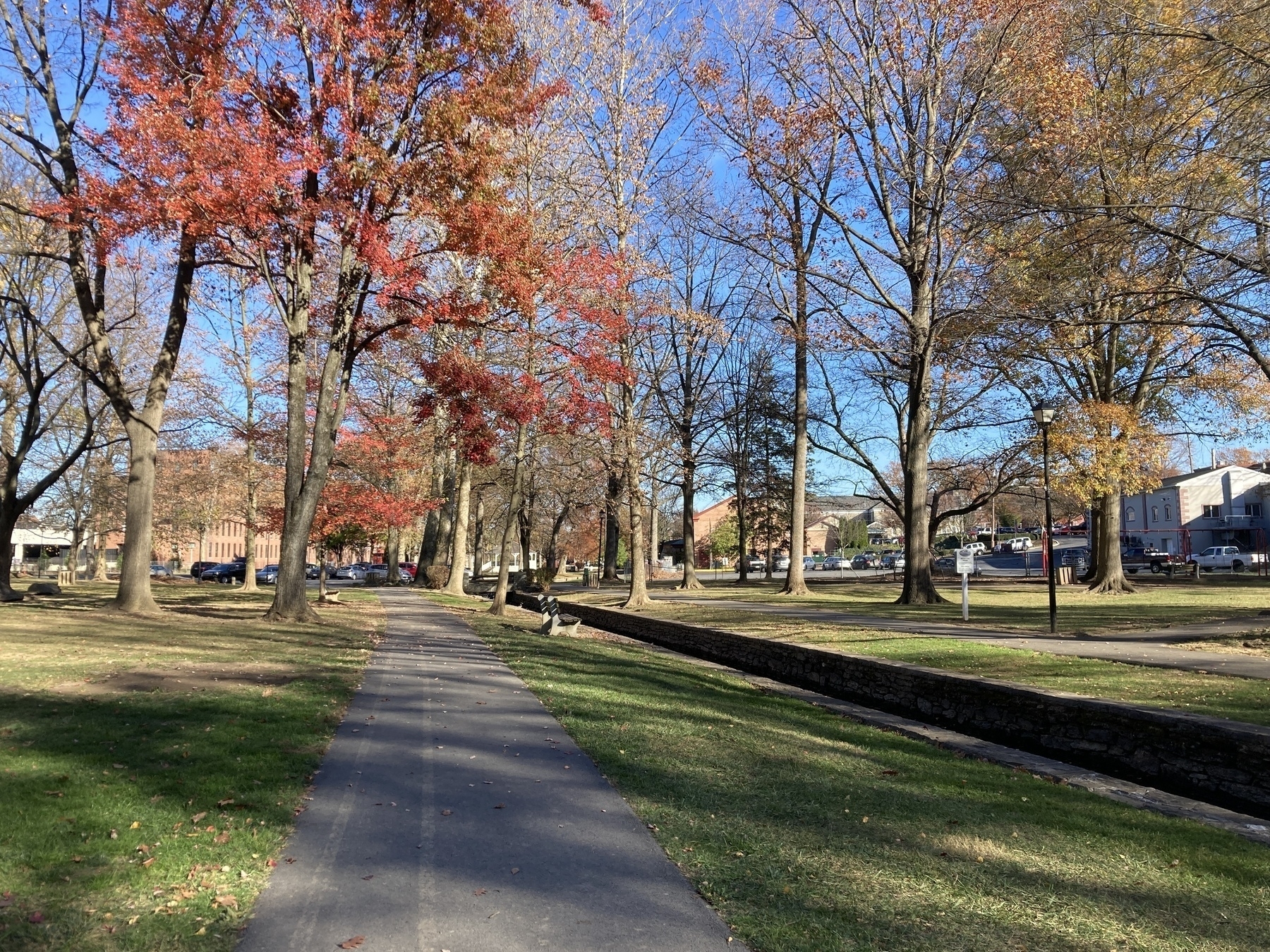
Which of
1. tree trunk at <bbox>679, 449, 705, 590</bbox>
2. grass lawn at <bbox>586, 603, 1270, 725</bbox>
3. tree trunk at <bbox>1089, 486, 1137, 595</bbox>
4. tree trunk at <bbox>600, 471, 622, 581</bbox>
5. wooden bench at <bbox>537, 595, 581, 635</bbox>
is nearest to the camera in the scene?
grass lawn at <bbox>586, 603, 1270, 725</bbox>

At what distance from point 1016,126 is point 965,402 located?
13.5 m

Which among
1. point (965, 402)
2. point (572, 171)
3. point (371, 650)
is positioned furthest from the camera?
point (965, 402)

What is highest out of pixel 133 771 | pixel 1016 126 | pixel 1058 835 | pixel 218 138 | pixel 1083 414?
pixel 1016 126

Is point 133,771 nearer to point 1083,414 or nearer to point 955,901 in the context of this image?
point 955,901

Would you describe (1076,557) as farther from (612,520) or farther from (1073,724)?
(1073,724)

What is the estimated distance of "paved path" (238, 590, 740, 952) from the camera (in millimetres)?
3842

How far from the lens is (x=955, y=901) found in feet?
14.4

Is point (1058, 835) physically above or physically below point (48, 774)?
below

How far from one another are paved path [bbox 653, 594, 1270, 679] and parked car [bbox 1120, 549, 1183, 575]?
80.0 feet

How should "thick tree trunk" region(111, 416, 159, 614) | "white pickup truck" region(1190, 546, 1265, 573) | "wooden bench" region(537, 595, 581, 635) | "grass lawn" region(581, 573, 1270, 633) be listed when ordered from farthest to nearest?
"white pickup truck" region(1190, 546, 1265, 573) < "grass lawn" region(581, 573, 1270, 633) < "wooden bench" region(537, 595, 581, 635) < "thick tree trunk" region(111, 416, 159, 614)

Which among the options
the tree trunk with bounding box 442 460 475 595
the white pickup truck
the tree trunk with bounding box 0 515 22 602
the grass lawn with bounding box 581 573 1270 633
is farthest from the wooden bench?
the white pickup truck

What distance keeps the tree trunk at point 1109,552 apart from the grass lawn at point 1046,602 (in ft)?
2.27

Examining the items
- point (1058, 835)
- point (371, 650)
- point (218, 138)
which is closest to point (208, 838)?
point (1058, 835)

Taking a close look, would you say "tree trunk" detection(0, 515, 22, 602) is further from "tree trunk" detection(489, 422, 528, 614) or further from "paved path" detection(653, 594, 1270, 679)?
"paved path" detection(653, 594, 1270, 679)
